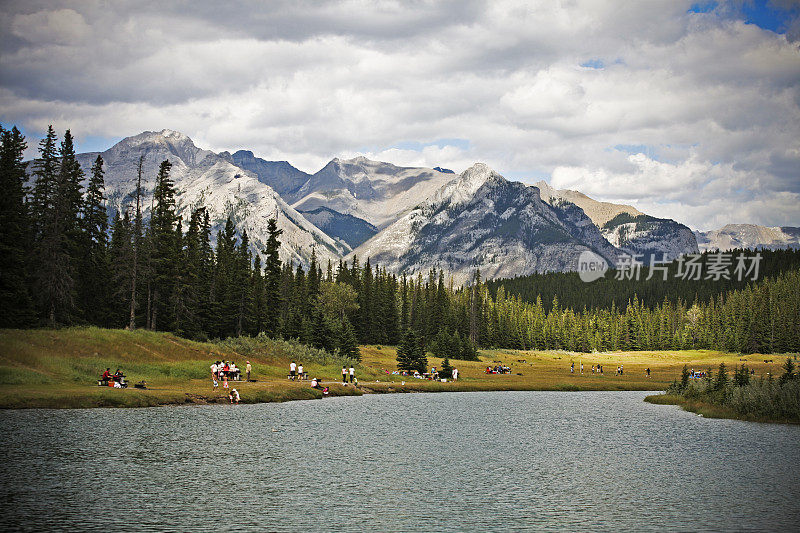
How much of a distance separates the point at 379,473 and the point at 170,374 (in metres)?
39.9

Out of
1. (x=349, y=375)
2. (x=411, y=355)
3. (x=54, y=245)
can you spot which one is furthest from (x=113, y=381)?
(x=411, y=355)

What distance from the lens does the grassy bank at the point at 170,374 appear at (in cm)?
4862

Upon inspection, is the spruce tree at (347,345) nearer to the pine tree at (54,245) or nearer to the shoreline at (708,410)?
the pine tree at (54,245)

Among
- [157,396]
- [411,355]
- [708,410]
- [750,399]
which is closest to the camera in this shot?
[157,396]

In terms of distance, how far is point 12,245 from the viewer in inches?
2667

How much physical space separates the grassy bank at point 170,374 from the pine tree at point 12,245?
5.45 metres

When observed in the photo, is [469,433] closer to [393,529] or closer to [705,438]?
[705,438]

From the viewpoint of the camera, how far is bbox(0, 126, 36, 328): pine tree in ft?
213

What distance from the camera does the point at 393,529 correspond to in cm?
2167

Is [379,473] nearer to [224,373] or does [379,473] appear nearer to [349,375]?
[224,373]

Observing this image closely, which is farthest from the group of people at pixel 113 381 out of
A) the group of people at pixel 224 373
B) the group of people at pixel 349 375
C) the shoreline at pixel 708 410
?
the shoreline at pixel 708 410

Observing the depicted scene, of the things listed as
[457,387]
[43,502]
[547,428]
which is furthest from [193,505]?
[457,387]

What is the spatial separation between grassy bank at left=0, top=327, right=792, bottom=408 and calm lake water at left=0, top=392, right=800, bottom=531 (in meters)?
3.65

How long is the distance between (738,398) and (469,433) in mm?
27942
